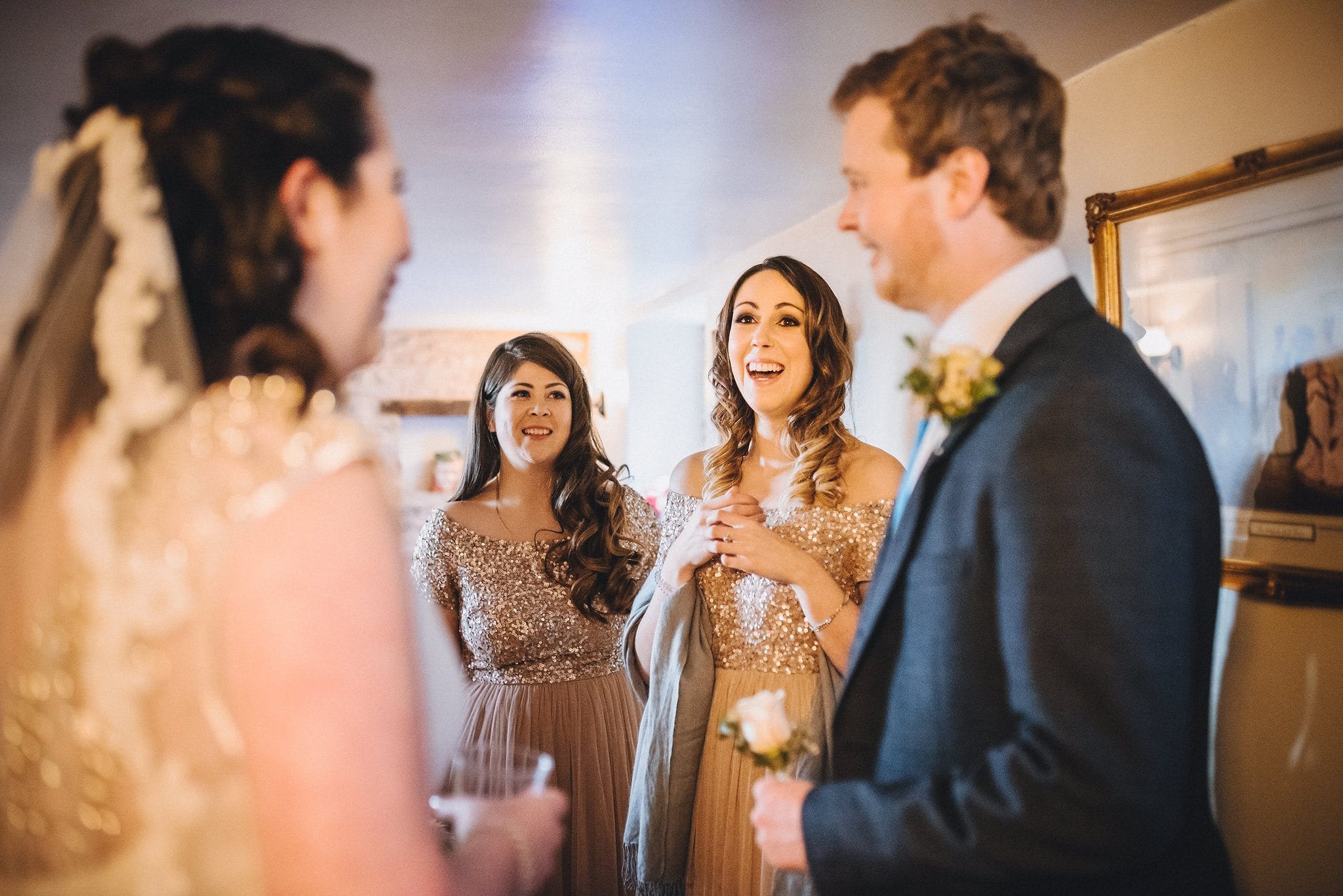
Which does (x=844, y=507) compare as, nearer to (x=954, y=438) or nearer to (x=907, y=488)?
(x=907, y=488)

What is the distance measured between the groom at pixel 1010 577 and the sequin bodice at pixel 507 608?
1555 mm

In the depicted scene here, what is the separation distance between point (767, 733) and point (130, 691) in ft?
2.71

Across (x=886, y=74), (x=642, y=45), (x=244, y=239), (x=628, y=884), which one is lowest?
(x=628, y=884)

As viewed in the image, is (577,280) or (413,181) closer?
(413,181)

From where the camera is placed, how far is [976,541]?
3.64 feet

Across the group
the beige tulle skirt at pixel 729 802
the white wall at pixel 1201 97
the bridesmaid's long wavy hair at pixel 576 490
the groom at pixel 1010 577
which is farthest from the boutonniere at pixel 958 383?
the bridesmaid's long wavy hair at pixel 576 490

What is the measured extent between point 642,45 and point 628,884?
Answer: 220 centimetres

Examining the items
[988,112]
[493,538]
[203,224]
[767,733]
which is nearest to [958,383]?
[988,112]

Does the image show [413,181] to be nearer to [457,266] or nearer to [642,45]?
[642,45]

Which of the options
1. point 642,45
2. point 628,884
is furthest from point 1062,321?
point 628,884

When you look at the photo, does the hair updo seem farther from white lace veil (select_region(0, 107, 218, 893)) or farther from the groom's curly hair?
the groom's curly hair

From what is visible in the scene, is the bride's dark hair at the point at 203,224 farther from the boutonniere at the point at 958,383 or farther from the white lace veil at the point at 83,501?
the boutonniere at the point at 958,383

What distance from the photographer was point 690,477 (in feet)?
8.11

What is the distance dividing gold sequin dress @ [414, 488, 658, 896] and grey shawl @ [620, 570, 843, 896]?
546 mm
